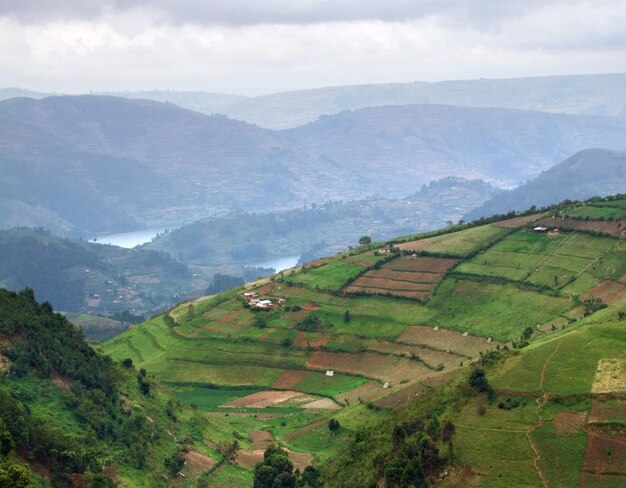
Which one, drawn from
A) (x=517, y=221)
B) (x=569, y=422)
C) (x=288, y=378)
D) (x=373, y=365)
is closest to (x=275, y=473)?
(x=569, y=422)

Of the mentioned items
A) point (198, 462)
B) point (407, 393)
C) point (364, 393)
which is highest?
point (407, 393)

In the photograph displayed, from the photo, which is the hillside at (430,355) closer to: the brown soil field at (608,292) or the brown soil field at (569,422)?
the brown soil field at (569,422)

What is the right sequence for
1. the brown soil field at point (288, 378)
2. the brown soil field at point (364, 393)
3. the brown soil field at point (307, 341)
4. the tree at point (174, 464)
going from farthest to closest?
the brown soil field at point (307, 341), the brown soil field at point (288, 378), the brown soil field at point (364, 393), the tree at point (174, 464)

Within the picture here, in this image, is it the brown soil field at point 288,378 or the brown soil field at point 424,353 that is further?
the brown soil field at point 288,378

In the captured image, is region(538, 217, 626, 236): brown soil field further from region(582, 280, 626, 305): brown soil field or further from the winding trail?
the winding trail

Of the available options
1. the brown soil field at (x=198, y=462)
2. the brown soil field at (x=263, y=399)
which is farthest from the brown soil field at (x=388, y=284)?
the brown soil field at (x=198, y=462)

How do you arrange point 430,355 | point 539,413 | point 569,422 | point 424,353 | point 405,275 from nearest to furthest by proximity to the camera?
point 569,422 < point 539,413 < point 430,355 < point 424,353 < point 405,275

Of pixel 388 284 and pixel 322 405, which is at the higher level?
pixel 388 284

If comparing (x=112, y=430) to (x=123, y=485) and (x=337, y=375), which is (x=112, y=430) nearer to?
(x=123, y=485)

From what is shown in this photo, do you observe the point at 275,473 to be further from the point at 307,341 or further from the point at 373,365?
the point at 307,341
